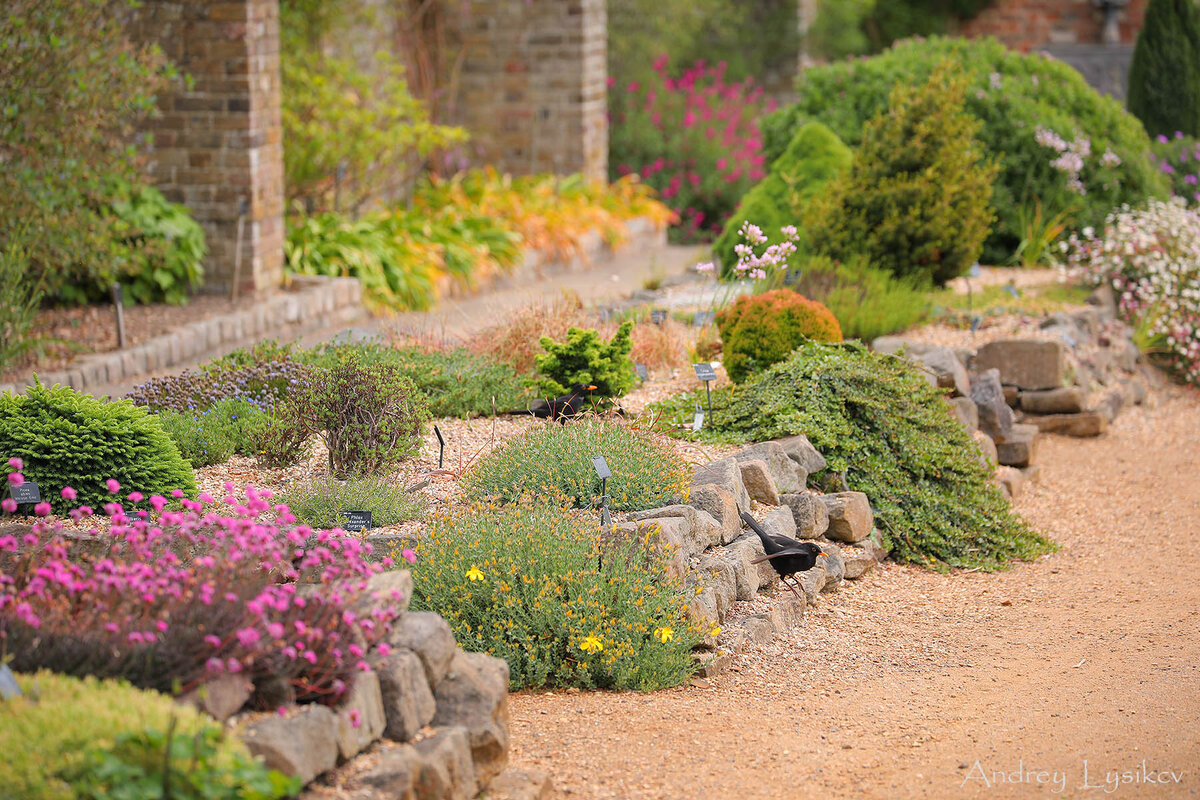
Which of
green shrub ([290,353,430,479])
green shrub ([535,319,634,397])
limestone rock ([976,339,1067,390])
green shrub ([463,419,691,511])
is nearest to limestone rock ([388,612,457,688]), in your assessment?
green shrub ([463,419,691,511])

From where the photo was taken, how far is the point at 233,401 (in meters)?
5.76

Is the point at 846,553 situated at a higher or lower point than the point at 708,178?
lower

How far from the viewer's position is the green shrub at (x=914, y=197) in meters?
8.46

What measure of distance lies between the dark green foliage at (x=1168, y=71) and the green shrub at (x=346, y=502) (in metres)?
11.7

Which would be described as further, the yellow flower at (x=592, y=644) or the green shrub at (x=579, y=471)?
the green shrub at (x=579, y=471)

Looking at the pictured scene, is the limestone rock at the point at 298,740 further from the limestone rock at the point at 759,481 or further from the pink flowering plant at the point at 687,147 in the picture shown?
the pink flowering plant at the point at 687,147

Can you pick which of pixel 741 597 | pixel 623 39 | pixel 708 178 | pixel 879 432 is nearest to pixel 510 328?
pixel 879 432

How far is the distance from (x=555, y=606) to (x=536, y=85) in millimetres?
10067

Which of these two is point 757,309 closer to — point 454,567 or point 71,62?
point 454,567

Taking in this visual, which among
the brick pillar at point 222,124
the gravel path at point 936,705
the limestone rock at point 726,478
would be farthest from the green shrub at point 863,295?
the brick pillar at point 222,124

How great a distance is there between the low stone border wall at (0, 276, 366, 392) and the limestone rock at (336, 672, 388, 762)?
14.2 ft

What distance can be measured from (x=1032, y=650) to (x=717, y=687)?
126cm

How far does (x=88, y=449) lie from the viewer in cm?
449

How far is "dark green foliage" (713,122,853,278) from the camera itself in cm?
930
